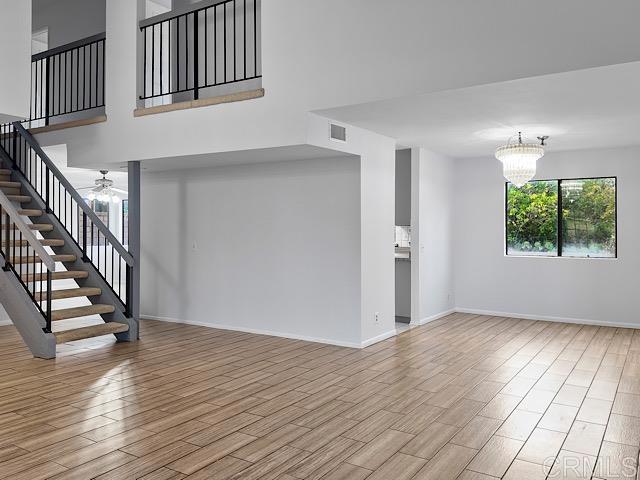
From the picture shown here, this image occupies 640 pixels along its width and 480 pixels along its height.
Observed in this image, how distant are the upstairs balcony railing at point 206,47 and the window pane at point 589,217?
4530mm

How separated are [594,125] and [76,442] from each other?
5272 millimetres

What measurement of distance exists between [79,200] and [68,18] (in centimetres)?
404

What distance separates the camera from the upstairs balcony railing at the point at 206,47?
19.7 feet

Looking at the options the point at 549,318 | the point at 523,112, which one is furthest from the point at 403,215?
the point at 523,112

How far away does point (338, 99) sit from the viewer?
4.52 metres

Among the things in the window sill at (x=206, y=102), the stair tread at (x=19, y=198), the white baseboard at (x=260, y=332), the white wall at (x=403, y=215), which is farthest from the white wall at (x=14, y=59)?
the white wall at (x=403, y=215)

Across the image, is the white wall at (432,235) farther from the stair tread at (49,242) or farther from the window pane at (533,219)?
the stair tread at (49,242)

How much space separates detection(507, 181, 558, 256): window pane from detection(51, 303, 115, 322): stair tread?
5.48 meters

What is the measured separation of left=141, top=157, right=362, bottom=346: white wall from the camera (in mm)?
5645

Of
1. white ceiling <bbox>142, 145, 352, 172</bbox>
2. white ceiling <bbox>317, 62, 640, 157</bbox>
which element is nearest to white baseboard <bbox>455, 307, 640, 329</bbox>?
white ceiling <bbox>317, 62, 640, 157</bbox>

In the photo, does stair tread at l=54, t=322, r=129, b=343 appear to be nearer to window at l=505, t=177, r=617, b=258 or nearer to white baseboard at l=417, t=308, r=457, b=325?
white baseboard at l=417, t=308, r=457, b=325

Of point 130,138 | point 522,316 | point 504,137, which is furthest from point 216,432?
Result: point 522,316

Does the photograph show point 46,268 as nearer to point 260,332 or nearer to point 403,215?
point 260,332

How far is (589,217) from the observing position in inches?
279
